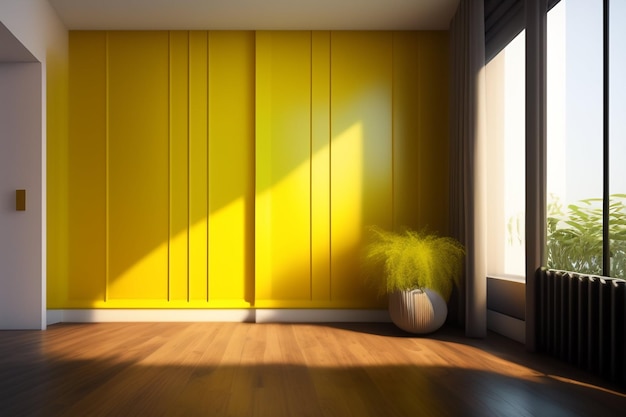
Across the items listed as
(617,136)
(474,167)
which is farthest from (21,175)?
(617,136)

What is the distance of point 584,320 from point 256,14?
3.38 metres

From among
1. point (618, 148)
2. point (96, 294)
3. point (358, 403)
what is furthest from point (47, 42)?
point (618, 148)

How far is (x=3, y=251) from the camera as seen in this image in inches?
180

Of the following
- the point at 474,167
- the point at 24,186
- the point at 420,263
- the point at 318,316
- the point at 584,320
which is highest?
the point at 474,167

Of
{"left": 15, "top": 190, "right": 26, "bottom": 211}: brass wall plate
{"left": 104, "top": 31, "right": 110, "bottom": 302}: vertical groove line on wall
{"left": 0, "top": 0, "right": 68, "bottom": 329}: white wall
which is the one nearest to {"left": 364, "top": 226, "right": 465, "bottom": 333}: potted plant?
{"left": 104, "top": 31, "right": 110, "bottom": 302}: vertical groove line on wall

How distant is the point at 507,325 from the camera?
4234mm

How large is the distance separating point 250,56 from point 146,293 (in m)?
2.30

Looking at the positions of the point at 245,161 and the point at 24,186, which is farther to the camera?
the point at 245,161

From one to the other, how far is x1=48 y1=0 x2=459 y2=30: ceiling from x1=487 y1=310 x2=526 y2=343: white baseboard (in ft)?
8.20

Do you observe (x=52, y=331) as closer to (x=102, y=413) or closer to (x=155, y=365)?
(x=155, y=365)

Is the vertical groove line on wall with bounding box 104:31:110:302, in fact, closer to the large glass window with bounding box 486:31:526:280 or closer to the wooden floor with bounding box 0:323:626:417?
the wooden floor with bounding box 0:323:626:417

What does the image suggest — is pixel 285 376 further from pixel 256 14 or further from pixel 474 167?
pixel 256 14

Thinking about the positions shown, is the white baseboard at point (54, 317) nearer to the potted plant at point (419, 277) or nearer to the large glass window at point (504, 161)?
the potted plant at point (419, 277)

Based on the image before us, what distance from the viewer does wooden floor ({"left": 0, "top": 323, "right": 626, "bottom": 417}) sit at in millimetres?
2457
